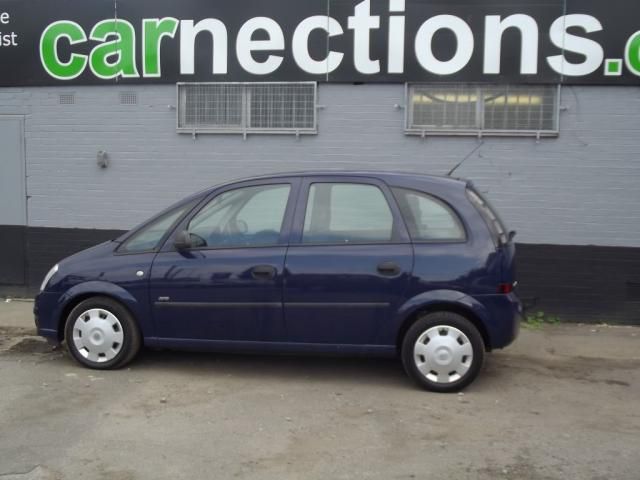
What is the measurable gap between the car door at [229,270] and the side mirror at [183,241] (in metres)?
0.06

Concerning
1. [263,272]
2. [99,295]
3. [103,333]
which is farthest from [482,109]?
[103,333]

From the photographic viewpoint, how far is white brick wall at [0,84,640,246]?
791 centimetres

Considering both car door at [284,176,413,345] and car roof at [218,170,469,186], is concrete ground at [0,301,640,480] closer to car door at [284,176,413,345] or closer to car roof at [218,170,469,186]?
car door at [284,176,413,345]

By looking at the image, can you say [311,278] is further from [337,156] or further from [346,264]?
[337,156]

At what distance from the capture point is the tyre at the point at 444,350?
5.45 meters

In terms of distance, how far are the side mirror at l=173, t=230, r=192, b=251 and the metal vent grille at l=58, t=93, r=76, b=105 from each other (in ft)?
13.6

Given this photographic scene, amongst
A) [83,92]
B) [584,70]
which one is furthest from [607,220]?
[83,92]

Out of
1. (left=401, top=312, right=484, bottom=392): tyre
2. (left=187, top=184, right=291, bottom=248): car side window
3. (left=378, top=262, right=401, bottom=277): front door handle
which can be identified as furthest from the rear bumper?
(left=187, top=184, right=291, bottom=248): car side window

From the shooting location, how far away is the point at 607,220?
7934mm

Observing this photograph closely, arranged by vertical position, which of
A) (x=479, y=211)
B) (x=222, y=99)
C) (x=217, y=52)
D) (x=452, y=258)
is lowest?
(x=452, y=258)

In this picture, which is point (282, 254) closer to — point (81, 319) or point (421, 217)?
point (421, 217)

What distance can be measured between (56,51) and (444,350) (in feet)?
20.8

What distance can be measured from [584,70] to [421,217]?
11.6ft

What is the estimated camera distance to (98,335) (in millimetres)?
5953
